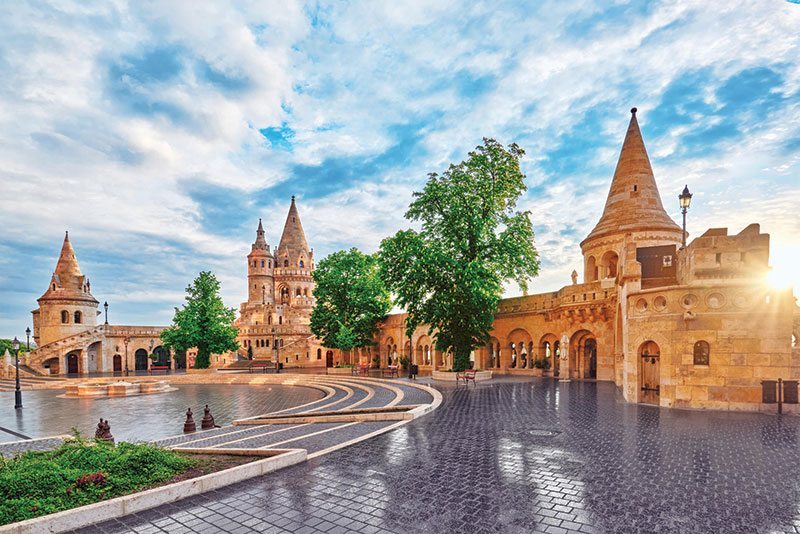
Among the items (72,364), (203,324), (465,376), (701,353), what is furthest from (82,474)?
(72,364)

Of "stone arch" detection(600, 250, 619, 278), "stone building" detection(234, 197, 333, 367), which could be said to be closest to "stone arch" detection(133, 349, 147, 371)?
"stone building" detection(234, 197, 333, 367)

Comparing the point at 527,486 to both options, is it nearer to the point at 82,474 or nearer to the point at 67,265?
the point at 82,474

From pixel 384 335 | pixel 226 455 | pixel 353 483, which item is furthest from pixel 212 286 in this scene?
pixel 353 483

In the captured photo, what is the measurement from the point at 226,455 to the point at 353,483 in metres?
3.41

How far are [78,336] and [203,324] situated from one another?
17.7 meters

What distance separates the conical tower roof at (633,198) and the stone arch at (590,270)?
4.58 ft

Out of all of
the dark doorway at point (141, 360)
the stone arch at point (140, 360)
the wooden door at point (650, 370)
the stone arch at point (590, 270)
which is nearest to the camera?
the wooden door at point (650, 370)

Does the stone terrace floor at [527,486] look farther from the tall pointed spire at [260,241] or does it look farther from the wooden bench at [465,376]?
the tall pointed spire at [260,241]

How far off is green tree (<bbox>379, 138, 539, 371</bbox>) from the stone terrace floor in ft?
39.5

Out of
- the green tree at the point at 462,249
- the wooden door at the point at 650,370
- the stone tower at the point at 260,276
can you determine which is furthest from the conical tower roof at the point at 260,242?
the wooden door at the point at 650,370

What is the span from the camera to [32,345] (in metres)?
54.6

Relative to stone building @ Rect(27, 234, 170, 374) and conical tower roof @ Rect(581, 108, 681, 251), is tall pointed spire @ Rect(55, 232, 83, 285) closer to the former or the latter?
stone building @ Rect(27, 234, 170, 374)

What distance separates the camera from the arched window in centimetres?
1412

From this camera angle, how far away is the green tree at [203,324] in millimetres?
36266
